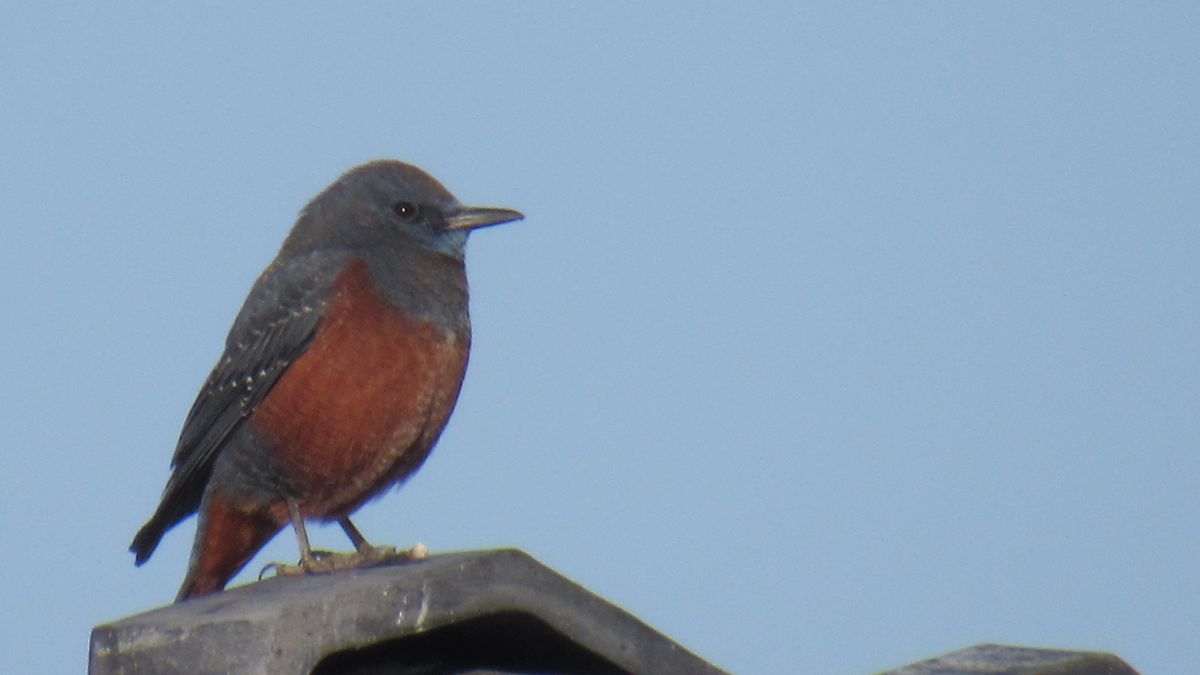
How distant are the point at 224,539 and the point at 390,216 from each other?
1.77 m

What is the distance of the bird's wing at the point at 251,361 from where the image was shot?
25.1ft

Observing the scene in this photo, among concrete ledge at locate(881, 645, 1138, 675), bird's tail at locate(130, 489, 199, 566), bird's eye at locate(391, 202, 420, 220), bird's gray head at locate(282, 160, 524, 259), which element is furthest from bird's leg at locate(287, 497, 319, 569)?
concrete ledge at locate(881, 645, 1138, 675)

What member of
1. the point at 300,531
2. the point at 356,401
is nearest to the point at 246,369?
the point at 356,401

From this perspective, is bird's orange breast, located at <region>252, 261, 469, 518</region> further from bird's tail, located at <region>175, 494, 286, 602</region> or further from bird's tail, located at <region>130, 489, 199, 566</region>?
bird's tail, located at <region>130, 489, 199, 566</region>

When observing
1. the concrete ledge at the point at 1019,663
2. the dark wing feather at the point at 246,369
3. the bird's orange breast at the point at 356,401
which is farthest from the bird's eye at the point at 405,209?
the concrete ledge at the point at 1019,663

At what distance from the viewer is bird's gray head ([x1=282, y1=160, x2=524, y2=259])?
8.26 m

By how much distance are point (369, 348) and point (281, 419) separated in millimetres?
495

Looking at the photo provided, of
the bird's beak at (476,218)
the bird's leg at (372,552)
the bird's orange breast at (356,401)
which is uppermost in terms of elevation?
the bird's beak at (476,218)

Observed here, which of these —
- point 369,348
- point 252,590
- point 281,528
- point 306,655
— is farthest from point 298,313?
point 306,655

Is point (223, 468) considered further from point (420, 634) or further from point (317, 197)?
point (420, 634)

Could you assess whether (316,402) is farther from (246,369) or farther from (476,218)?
(476,218)

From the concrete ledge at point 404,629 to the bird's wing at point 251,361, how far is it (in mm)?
3417

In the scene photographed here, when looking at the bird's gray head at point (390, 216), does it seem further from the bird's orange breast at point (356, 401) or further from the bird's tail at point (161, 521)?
the bird's tail at point (161, 521)

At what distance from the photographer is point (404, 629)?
3770 mm
